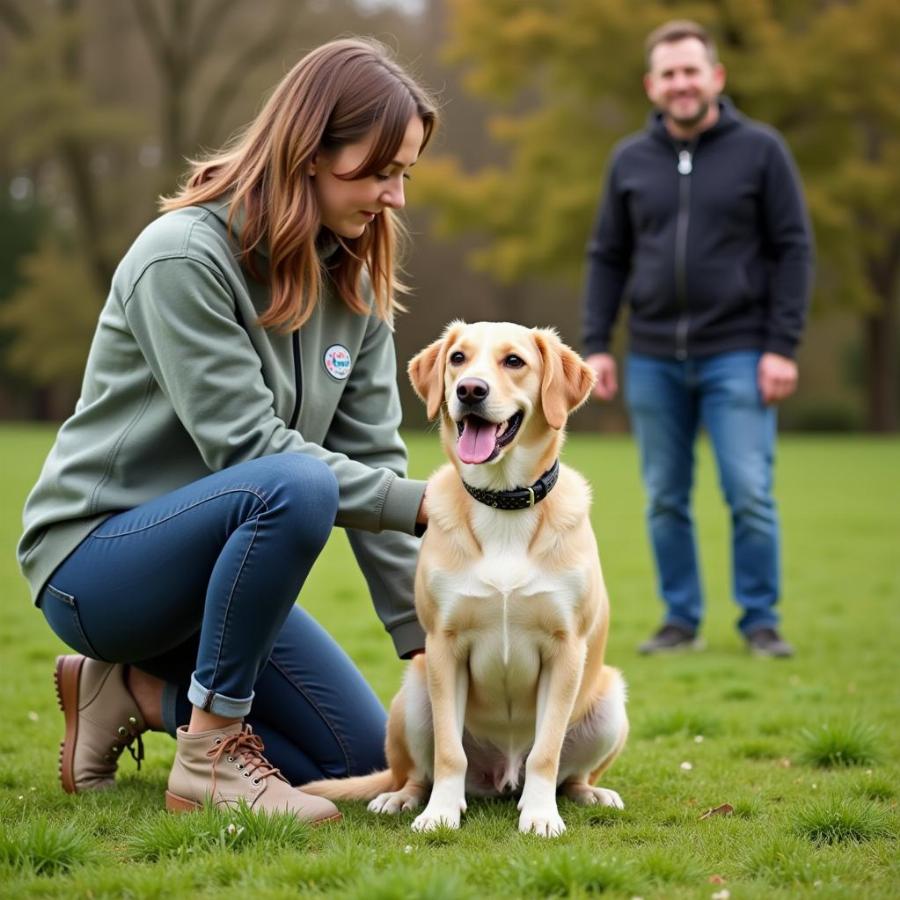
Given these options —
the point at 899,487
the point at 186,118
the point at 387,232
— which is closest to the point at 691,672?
the point at 387,232

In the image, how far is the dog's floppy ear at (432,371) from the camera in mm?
3688

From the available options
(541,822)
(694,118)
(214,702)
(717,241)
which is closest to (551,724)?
(541,822)

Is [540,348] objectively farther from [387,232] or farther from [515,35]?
[515,35]

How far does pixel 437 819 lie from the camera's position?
330cm

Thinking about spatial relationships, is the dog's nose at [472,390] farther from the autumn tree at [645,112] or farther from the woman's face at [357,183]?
the autumn tree at [645,112]

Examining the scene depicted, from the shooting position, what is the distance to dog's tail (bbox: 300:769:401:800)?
3734mm

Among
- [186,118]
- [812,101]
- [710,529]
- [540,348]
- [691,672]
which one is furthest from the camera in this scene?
[186,118]

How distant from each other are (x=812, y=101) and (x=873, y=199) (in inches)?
90.6

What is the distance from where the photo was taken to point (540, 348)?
3.68 meters

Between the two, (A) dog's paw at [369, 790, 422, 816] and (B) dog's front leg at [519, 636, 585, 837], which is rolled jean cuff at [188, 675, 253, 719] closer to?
(A) dog's paw at [369, 790, 422, 816]

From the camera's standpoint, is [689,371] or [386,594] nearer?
[386,594]

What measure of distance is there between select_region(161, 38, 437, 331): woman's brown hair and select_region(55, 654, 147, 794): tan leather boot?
1.23m

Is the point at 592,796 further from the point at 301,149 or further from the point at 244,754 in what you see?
the point at 301,149

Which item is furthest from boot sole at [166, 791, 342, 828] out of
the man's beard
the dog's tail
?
the man's beard
